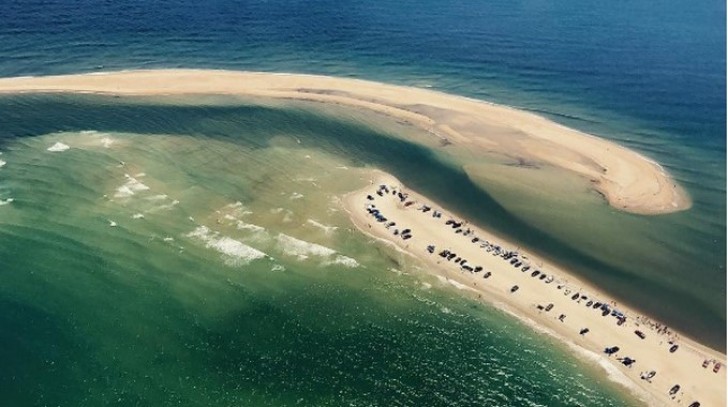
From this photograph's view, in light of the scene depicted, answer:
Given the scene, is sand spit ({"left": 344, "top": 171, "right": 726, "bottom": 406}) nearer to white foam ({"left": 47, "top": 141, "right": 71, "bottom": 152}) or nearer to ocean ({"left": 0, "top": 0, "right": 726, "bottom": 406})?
ocean ({"left": 0, "top": 0, "right": 726, "bottom": 406})

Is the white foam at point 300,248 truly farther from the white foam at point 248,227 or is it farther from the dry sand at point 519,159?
the dry sand at point 519,159

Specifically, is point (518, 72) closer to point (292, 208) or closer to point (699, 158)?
point (699, 158)

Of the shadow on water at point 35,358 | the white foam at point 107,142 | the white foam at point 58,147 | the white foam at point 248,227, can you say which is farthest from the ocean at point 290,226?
the white foam at point 107,142

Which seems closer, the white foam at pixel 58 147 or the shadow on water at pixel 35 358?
the shadow on water at pixel 35 358

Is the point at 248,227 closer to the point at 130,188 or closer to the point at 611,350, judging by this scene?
the point at 130,188

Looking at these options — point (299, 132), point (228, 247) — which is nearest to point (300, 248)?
point (228, 247)

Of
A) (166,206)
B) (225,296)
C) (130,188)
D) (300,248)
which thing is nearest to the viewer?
(225,296)
